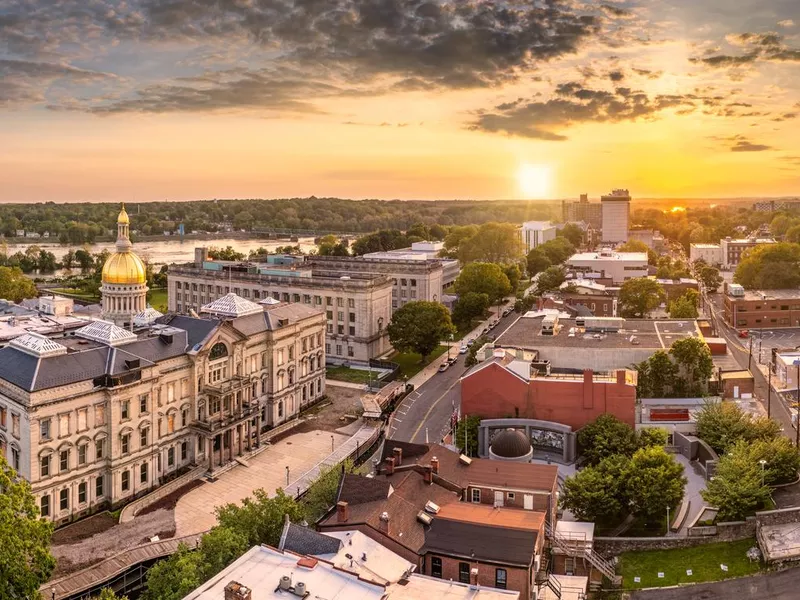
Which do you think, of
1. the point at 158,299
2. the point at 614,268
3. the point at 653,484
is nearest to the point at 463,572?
the point at 653,484

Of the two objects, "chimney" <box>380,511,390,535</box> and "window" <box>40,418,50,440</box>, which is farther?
"window" <box>40,418,50,440</box>

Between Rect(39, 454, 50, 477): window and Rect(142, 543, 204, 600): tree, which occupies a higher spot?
Rect(39, 454, 50, 477): window

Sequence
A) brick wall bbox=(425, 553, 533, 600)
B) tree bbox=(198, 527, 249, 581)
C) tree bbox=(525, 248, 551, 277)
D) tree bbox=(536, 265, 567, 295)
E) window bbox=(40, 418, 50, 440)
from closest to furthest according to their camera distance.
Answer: tree bbox=(198, 527, 249, 581), brick wall bbox=(425, 553, 533, 600), window bbox=(40, 418, 50, 440), tree bbox=(536, 265, 567, 295), tree bbox=(525, 248, 551, 277)

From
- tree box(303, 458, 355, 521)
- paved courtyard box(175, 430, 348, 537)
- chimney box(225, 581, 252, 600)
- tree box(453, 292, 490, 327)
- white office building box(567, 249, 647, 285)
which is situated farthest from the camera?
white office building box(567, 249, 647, 285)

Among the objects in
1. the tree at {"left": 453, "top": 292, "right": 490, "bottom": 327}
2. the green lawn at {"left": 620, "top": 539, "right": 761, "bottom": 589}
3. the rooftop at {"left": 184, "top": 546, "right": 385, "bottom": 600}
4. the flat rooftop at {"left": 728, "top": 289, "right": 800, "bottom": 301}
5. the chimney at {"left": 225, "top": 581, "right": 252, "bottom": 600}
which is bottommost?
the green lawn at {"left": 620, "top": 539, "right": 761, "bottom": 589}

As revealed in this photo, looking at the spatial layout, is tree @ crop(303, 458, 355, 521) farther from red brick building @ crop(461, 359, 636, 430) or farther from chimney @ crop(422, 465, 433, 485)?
red brick building @ crop(461, 359, 636, 430)

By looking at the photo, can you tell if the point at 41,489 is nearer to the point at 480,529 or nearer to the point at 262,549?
the point at 262,549

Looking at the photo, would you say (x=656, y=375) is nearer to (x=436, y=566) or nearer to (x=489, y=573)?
(x=489, y=573)

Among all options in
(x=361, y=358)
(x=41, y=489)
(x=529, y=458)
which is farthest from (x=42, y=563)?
(x=361, y=358)

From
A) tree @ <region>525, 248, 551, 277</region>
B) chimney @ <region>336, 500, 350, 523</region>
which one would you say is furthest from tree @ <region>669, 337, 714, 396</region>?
tree @ <region>525, 248, 551, 277</region>
